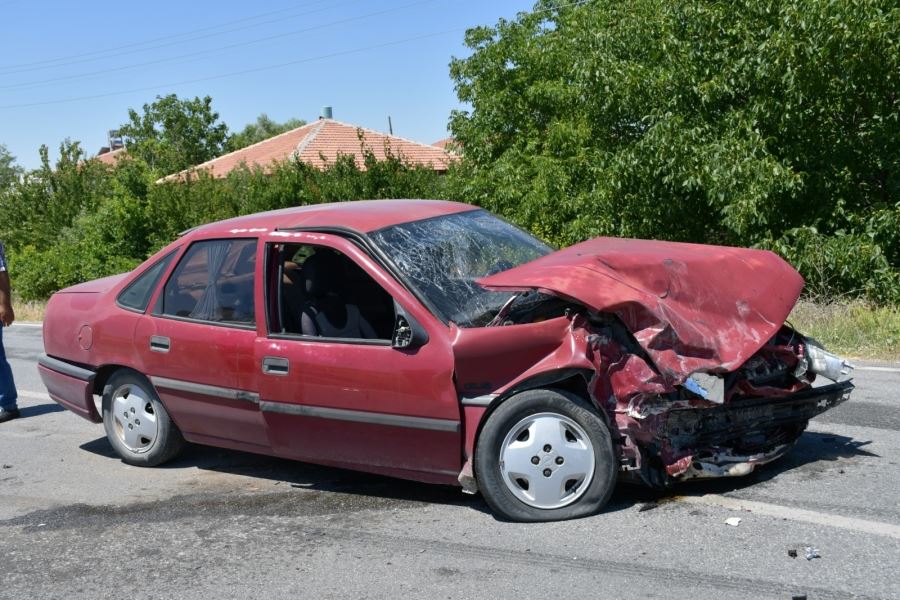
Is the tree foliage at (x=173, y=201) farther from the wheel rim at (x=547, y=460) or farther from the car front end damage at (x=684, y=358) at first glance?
the wheel rim at (x=547, y=460)

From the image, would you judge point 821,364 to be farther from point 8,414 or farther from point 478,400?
point 8,414

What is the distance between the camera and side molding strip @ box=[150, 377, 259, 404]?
213 inches

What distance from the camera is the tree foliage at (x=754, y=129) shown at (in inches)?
467

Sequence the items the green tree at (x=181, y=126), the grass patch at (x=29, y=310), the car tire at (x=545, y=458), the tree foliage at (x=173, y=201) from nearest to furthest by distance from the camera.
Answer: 1. the car tire at (x=545, y=458)
2. the grass patch at (x=29, y=310)
3. the tree foliage at (x=173, y=201)
4. the green tree at (x=181, y=126)

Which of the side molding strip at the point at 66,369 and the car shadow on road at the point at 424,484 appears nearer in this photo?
the car shadow on road at the point at 424,484

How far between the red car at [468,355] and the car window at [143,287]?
2 centimetres

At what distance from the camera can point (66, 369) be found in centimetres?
656

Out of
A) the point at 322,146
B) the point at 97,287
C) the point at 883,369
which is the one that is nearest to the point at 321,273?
the point at 97,287

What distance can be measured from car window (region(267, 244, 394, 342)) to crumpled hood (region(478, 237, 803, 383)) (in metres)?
0.73

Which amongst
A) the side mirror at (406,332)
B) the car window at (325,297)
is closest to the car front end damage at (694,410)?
the side mirror at (406,332)

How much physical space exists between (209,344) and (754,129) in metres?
9.22

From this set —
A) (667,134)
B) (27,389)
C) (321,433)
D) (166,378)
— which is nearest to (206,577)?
(321,433)

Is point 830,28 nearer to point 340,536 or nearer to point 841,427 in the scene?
point 841,427

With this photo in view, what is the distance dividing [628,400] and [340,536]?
63.0 inches
